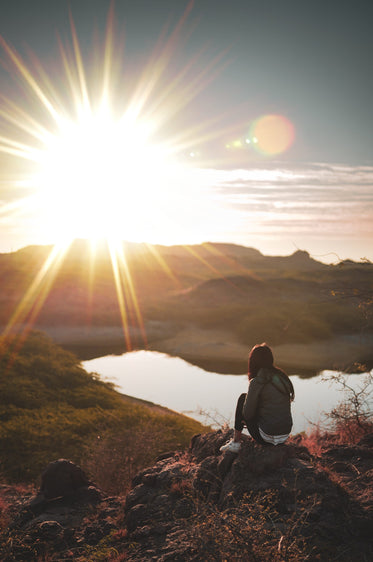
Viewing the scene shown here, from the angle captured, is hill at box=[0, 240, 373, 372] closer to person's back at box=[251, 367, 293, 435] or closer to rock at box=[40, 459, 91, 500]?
rock at box=[40, 459, 91, 500]

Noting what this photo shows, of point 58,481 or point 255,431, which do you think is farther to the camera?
point 58,481

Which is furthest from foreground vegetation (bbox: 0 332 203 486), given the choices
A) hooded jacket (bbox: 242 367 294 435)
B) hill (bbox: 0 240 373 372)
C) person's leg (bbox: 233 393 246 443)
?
hill (bbox: 0 240 373 372)

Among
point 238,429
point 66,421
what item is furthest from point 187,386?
point 238,429

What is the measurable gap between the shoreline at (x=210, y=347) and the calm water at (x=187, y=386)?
8.19 feet

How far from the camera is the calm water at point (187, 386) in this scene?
85.8 ft

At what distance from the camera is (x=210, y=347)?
158ft

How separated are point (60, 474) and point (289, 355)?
128 ft

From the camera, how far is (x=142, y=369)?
40.0 meters

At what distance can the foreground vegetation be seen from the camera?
13.9 m

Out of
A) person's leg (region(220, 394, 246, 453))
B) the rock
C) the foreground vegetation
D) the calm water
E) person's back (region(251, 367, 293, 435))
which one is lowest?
the calm water

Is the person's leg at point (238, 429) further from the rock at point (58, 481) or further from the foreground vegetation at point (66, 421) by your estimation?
the foreground vegetation at point (66, 421)

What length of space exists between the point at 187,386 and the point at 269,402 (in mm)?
28239

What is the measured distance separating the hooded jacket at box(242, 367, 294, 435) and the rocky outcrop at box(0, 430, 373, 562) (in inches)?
16.9

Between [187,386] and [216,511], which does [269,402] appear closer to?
[216,511]
